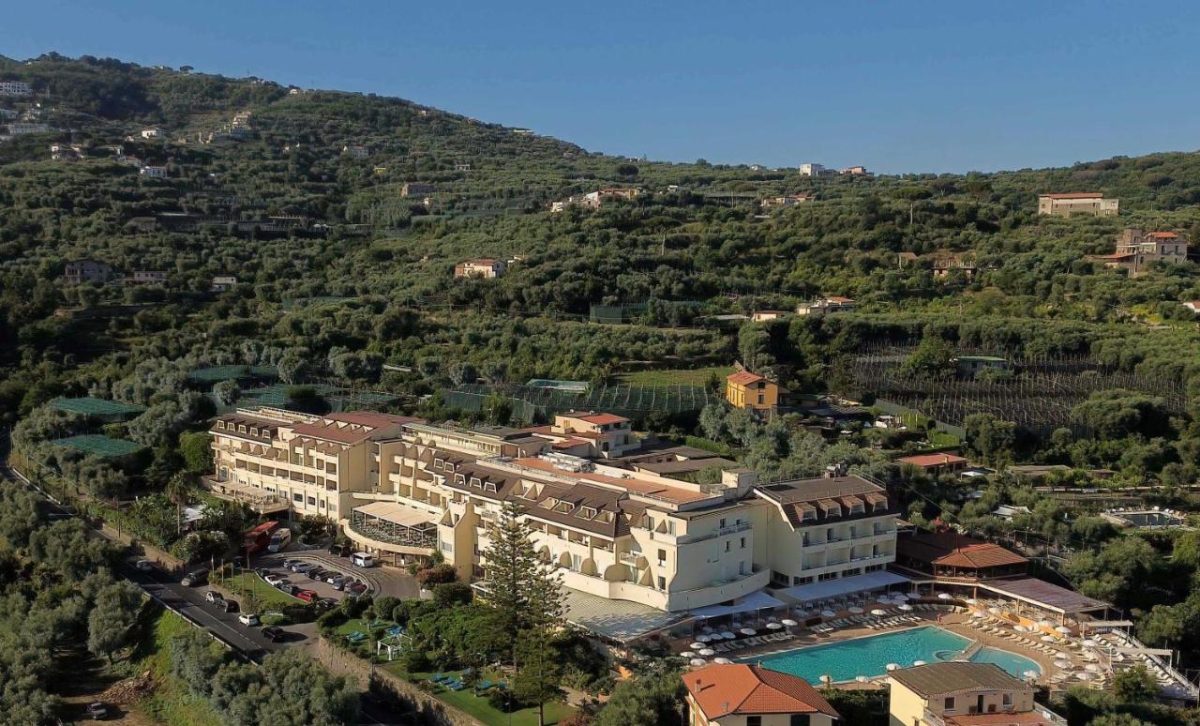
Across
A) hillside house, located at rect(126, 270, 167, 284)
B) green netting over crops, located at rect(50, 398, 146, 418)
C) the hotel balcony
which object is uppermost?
hillside house, located at rect(126, 270, 167, 284)

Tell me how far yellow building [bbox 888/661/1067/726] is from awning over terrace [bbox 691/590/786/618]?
513cm

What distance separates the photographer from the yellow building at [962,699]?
55.7ft

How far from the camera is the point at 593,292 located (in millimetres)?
54094

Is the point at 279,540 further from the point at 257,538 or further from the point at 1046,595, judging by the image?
the point at 1046,595

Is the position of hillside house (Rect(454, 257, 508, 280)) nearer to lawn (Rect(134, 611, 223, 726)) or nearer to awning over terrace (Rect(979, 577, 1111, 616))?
lawn (Rect(134, 611, 223, 726))

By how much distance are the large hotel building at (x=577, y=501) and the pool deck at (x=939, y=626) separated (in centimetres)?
178

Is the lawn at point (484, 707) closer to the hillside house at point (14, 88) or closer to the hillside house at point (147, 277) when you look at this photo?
the hillside house at point (147, 277)

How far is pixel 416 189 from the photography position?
90.9 metres

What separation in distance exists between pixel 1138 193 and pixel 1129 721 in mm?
68961

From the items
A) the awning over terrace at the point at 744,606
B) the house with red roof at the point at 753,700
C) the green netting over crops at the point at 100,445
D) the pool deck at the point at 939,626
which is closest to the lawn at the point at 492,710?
the house with red roof at the point at 753,700

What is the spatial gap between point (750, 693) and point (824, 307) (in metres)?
34.6

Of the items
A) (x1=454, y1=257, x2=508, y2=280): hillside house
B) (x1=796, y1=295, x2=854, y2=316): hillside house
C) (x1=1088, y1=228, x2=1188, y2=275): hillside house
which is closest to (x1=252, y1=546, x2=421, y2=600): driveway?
(x1=796, y1=295, x2=854, y2=316): hillside house

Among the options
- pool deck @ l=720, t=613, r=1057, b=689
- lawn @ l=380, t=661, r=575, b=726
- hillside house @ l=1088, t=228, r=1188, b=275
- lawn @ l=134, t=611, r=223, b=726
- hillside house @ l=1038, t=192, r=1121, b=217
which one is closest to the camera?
lawn @ l=380, t=661, r=575, b=726

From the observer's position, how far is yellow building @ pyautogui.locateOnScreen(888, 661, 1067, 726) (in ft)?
55.7
